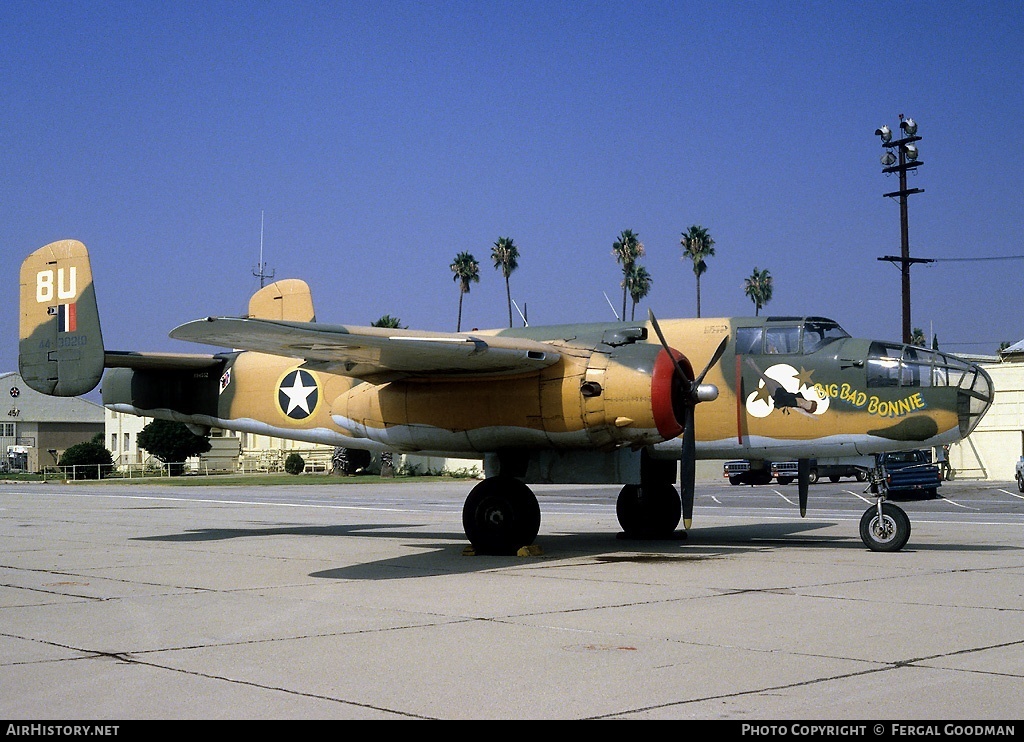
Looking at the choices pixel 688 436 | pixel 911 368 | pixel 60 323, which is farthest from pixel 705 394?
pixel 60 323

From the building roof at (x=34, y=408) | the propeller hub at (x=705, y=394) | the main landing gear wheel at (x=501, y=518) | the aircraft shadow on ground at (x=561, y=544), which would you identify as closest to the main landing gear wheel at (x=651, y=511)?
the aircraft shadow on ground at (x=561, y=544)

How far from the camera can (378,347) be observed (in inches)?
492

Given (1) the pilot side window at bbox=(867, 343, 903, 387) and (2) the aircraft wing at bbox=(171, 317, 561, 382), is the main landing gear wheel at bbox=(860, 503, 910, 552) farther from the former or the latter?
(2) the aircraft wing at bbox=(171, 317, 561, 382)

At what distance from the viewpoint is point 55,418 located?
98062 millimetres

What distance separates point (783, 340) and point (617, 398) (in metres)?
Answer: 3.23

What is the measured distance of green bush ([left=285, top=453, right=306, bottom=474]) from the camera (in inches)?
2379

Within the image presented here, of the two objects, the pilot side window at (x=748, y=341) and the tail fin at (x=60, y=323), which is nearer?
the pilot side window at (x=748, y=341)

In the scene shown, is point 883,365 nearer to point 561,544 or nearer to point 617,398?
point 617,398

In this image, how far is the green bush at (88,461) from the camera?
61634 mm

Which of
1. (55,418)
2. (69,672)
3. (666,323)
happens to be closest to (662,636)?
(69,672)

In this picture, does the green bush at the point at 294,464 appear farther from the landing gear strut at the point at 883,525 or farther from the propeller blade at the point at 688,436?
the landing gear strut at the point at 883,525

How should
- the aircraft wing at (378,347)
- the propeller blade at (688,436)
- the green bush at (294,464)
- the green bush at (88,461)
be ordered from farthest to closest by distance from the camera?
1. the green bush at (88,461)
2. the green bush at (294,464)
3. the propeller blade at (688,436)
4. the aircraft wing at (378,347)

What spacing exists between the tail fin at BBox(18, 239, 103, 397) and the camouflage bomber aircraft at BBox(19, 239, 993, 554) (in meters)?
0.35

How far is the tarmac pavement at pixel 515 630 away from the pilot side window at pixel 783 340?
2.86 meters
